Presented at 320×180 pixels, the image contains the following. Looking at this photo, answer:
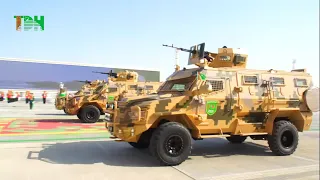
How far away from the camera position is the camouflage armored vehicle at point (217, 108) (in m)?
6.11

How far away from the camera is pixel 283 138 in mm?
7539

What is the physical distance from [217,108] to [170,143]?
141 centimetres

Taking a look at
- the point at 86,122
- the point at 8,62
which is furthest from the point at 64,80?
the point at 8,62

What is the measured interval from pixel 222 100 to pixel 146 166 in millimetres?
2259

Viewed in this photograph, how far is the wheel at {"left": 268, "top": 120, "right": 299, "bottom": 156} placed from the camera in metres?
7.27

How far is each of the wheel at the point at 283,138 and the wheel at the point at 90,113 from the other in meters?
8.99

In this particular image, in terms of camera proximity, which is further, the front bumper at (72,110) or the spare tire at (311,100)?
the front bumper at (72,110)

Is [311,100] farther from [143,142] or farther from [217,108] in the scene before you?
[143,142]

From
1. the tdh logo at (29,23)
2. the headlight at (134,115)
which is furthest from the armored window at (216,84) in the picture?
the tdh logo at (29,23)

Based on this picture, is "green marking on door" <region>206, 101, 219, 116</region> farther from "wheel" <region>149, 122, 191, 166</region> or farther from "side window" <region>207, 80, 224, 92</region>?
"wheel" <region>149, 122, 191, 166</region>

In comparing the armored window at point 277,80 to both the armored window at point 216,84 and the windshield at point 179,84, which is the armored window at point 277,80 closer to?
the armored window at point 216,84

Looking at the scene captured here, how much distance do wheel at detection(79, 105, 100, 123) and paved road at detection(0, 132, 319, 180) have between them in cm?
589

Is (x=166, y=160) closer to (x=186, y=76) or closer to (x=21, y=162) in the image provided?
(x=186, y=76)

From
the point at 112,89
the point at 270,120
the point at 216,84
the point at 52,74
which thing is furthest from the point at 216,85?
the point at 52,74
